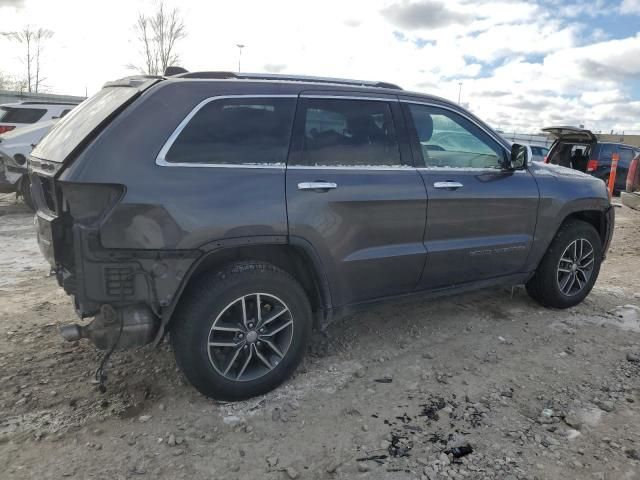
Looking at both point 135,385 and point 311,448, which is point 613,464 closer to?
point 311,448

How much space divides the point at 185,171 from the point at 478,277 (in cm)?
254

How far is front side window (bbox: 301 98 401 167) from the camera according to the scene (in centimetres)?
322

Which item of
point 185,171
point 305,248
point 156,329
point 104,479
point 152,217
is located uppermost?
point 185,171

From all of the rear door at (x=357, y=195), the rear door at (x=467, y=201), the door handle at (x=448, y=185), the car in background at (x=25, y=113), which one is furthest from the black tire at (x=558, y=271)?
the car in background at (x=25, y=113)

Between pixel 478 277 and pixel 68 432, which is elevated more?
pixel 478 277

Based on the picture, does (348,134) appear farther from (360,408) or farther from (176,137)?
(360,408)

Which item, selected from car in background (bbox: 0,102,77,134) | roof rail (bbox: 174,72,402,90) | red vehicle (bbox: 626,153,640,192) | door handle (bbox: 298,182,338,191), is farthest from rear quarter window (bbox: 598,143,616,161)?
car in background (bbox: 0,102,77,134)

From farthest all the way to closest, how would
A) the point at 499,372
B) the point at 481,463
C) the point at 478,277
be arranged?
the point at 478,277 → the point at 499,372 → the point at 481,463

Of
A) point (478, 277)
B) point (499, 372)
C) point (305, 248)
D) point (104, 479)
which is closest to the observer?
point (104, 479)

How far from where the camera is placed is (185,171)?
275cm

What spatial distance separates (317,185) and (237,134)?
0.57 meters

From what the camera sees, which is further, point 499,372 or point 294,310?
point 499,372

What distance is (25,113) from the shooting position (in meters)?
10.3

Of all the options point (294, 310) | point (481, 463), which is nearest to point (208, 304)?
point (294, 310)
